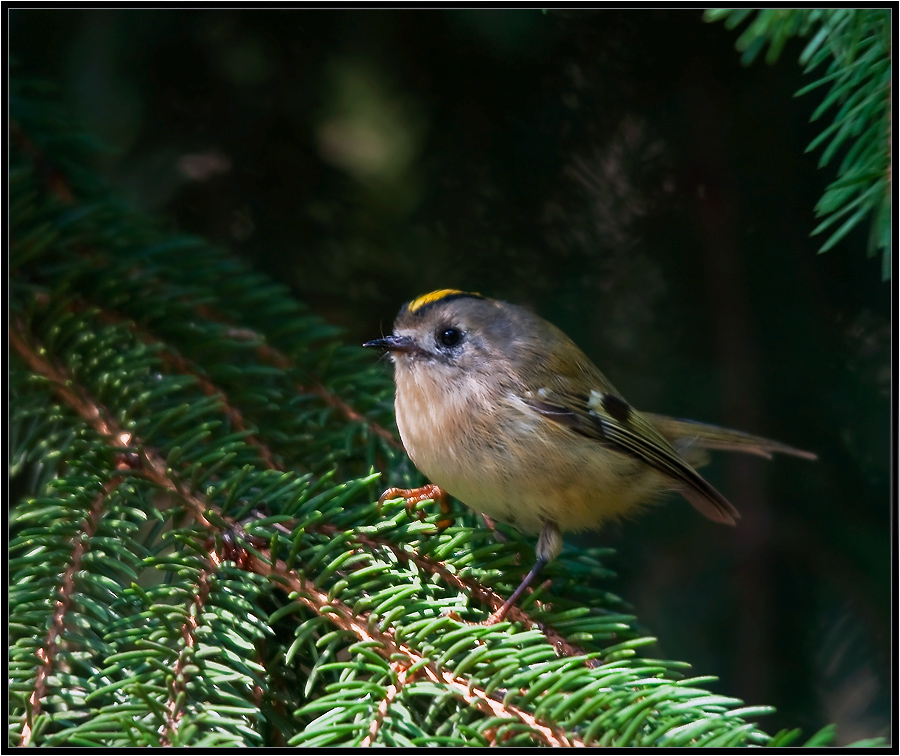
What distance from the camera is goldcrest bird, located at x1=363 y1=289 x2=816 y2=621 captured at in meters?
0.98

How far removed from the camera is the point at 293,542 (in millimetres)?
734

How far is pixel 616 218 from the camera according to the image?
130 centimetres

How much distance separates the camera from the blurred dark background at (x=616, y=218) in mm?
1160

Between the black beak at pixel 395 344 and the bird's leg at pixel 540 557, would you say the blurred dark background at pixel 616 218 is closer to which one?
the black beak at pixel 395 344

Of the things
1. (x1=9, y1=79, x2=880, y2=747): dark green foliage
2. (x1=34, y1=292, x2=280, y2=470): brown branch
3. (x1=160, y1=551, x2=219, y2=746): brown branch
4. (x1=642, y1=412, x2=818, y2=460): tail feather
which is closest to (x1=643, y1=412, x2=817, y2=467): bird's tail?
(x1=642, y1=412, x2=818, y2=460): tail feather

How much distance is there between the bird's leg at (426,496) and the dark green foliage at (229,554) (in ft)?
0.13

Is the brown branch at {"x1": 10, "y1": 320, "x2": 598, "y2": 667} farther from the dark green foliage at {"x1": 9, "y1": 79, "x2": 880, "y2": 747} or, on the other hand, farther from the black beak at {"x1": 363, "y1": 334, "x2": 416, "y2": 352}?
the black beak at {"x1": 363, "y1": 334, "x2": 416, "y2": 352}

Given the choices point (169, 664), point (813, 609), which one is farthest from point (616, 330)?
point (169, 664)

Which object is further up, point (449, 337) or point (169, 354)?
point (449, 337)

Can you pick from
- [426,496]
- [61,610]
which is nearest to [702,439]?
[426,496]

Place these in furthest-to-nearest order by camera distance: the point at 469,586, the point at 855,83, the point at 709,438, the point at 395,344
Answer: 1. the point at 709,438
2. the point at 395,344
3. the point at 469,586
4. the point at 855,83

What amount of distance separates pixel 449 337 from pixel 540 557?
0.36 metres

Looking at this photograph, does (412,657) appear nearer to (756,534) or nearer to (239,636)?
(239,636)

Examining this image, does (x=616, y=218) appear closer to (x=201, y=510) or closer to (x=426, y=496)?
(x=426, y=496)
